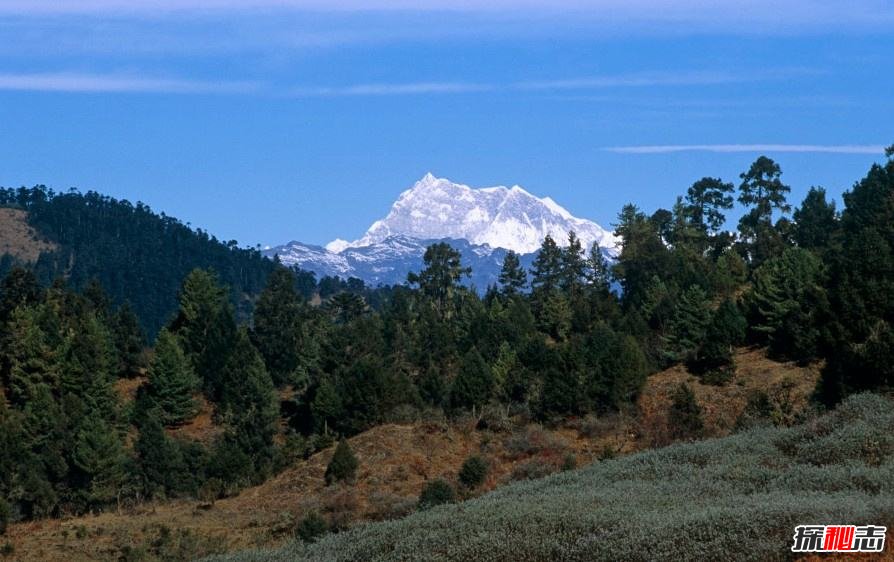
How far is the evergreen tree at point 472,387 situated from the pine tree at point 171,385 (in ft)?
98.7

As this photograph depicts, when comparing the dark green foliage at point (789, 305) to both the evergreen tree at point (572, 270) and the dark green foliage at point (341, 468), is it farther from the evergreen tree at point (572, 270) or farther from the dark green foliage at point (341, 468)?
the evergreen tree at point (572, 270)

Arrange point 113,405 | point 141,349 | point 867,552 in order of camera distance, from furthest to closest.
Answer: point 141,349, point 113,405, point 867,552

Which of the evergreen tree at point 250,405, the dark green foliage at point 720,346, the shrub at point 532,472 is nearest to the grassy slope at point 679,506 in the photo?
the shrub at point 532,472

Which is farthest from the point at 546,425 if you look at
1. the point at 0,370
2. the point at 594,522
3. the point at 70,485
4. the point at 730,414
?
the point at 0,370

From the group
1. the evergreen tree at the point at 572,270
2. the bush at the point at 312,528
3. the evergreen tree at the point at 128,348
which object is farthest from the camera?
the evergreen tree at the point at 572,270

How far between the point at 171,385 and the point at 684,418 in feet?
174

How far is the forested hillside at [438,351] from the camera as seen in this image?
2420 inches

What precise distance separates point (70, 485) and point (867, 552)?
194ft

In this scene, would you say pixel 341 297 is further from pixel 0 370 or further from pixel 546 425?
pixel 546 425

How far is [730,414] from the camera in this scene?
6288 cm

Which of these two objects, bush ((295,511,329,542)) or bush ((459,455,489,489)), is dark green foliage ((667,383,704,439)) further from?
bush ((295,511,329,542))

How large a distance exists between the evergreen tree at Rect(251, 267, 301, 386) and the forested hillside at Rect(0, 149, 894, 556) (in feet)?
0.73

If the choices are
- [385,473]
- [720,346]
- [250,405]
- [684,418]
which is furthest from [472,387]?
[684,418]

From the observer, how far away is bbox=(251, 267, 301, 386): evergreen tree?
4289 inches
